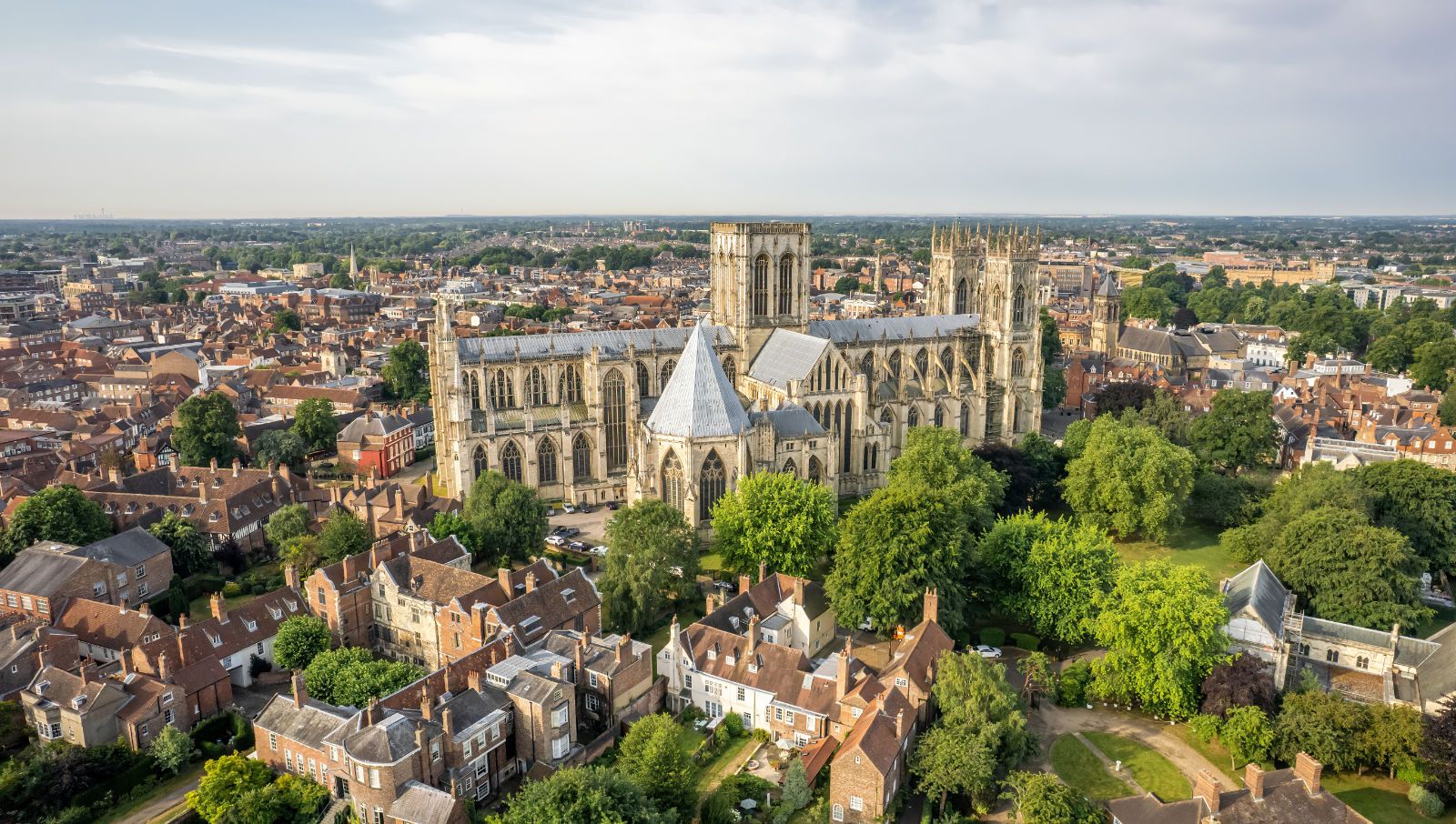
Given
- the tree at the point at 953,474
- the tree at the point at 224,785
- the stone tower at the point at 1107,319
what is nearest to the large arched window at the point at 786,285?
the tree at the point at 953,474

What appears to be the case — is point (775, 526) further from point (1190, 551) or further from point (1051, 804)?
point (1190, 551)

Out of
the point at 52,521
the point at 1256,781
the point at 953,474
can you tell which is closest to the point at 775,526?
the point at 953,474

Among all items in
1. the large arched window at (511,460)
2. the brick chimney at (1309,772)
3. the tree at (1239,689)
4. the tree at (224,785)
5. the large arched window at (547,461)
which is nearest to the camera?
the brick chimney at (1309,772)

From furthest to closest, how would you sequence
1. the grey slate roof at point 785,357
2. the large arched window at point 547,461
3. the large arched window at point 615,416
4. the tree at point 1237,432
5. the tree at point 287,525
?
the tree at point 1237,432 → the large arched window at point 615,416 → the large arched window at point 547,461 → the grey slate roof at point 785,357 → the tree at point 287,525

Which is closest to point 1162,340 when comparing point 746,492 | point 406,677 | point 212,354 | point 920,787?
point 746,492

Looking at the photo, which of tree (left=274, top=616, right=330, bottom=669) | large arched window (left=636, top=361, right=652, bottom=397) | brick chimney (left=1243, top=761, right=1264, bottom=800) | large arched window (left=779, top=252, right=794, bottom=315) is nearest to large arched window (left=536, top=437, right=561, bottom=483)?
large arched window (left=636, top=361, right=652, bottom=397)

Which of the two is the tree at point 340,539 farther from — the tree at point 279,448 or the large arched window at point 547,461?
the tree at point 279,448

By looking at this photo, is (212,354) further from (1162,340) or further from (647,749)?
(1162,340)

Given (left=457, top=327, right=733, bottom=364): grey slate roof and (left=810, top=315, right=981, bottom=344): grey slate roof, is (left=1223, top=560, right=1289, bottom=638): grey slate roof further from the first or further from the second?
(left=457, top=327, right=733, bottom=364): grey slate roof
